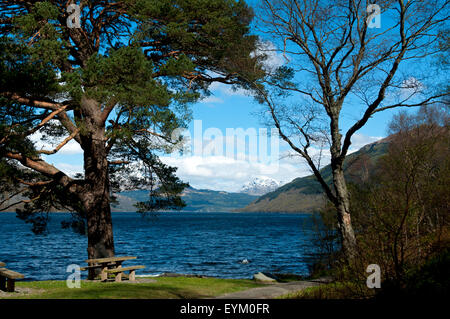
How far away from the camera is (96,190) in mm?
14422

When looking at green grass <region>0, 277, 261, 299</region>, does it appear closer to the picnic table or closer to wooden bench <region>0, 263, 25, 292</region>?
wooden bench <region>0, 263, 25, 292</region>

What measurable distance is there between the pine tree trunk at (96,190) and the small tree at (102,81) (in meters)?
0.04

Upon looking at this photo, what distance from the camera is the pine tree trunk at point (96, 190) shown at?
46.6ft

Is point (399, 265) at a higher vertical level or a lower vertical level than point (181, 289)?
higher

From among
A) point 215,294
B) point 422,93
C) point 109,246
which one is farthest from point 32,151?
point 422,93

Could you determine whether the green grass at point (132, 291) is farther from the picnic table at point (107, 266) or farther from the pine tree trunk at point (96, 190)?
the pine tree trunk at point (96, 190)

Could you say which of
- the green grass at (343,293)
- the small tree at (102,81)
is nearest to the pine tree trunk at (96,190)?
the small tree at (102,81)

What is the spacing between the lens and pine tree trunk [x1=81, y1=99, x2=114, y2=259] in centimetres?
1420

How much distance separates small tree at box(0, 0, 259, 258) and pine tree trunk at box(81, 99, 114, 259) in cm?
4

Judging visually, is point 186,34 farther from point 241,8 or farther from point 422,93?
point 422,93

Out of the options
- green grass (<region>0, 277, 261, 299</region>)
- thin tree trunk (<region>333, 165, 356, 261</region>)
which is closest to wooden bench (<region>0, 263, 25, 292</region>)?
green grass (<region>0, 277, 261, 299</region>)

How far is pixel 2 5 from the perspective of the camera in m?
13.6

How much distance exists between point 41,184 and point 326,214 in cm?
1255

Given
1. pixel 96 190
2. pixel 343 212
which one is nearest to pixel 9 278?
pixel 96 190
